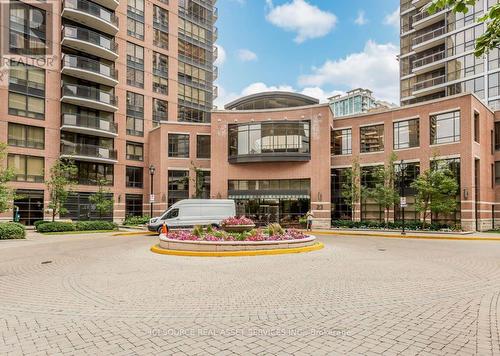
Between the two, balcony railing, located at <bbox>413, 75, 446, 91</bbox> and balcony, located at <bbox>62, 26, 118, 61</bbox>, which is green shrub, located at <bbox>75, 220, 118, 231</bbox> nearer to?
balcony, located at <bbox>62, 26, 118, 61</bbox>

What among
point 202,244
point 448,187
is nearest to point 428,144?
point 448,187

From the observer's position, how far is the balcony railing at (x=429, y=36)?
47744mm

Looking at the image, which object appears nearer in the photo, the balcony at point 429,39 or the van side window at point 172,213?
the van side window at point 172,213

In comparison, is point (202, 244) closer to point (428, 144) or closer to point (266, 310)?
point (266, 310)

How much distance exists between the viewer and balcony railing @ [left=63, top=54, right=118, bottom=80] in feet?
122

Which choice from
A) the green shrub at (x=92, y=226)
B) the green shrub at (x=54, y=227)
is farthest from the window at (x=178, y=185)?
the green shrub at (x=54, y=227)

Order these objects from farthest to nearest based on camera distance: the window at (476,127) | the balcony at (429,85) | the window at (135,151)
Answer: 1. the balcony at (429,85)
2. the window at (135,151)
3. the window at (476,127)

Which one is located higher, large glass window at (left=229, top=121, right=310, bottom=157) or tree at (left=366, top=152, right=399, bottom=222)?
large glass window at (left=229, top=121, right=310, bottom=157)

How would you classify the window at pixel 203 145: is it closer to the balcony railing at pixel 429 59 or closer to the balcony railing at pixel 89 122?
the balcony railing at pixel 89 122

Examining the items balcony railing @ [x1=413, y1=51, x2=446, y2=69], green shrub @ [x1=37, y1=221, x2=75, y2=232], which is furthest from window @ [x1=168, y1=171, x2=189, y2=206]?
balcony railing @ [x1=413, y1=51, x2=446, y2=69]

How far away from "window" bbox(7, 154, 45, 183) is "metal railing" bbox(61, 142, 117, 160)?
2.52m

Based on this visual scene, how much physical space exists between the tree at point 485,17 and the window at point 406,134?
31303mm

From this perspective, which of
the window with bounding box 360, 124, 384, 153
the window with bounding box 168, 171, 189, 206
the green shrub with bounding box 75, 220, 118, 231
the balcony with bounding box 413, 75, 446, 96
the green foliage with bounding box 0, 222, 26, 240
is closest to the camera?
the green foliage with bounding box 0, 222, 26, 240

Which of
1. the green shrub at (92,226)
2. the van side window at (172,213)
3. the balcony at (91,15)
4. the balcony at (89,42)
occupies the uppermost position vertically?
the balcony at (91,15)
